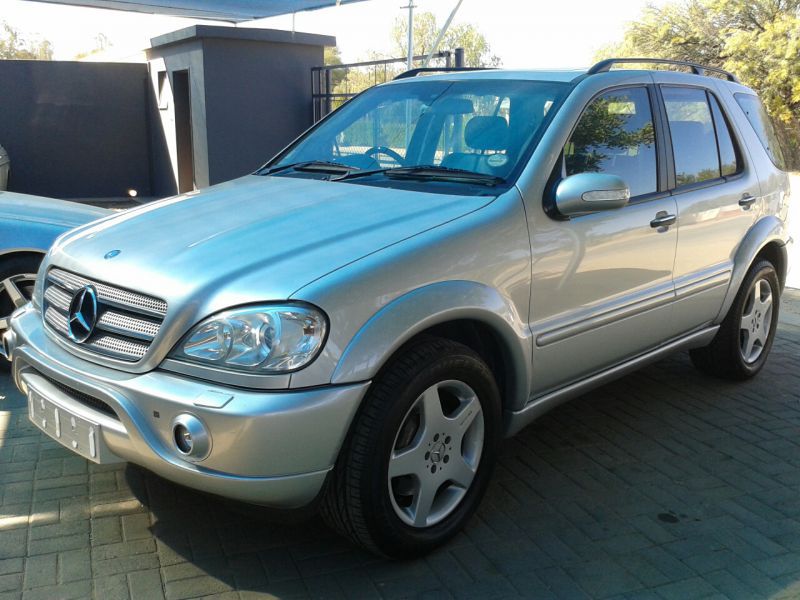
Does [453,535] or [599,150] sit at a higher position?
[599,150]

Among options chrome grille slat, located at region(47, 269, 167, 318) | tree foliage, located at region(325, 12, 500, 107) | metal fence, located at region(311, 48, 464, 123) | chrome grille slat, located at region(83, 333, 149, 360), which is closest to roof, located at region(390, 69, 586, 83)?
chrome grille slat, located at region(47, 269, 167, 318)

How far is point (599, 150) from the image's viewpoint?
12.5ft

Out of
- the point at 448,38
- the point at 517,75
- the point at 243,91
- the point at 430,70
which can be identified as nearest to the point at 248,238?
the point at 517,75

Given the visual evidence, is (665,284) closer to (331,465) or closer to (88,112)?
(331,465)

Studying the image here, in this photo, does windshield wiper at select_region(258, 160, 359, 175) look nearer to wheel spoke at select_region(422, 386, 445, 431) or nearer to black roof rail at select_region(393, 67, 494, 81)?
black roof rail at select_region(393, 67, 494, 81)

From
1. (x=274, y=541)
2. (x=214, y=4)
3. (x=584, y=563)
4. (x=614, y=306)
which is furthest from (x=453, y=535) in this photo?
(x=214, y=4)

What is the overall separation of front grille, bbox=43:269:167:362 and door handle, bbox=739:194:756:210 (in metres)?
3.32

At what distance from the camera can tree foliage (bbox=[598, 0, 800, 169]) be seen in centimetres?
2448

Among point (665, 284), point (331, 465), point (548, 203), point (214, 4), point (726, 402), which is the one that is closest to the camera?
point (331, 465)

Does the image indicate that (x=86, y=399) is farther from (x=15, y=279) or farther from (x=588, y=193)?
(x=15, y=279)

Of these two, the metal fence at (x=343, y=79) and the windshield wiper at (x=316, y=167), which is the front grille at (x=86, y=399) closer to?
the windshield wiper at (x=316, y=167)

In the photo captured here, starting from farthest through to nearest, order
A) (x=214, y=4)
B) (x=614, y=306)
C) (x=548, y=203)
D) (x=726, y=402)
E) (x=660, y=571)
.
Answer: (x=214, y=4), (x=726, y=402), (x=614, y=306), (x=548, y=203), (x=660, y=571)

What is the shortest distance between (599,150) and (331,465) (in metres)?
2.00

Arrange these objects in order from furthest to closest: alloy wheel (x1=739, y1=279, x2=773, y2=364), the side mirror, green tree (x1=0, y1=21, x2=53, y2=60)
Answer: green tree (x1=0, y1=21, x2=53, y2=60) → alloy wheel (x1=739, y1=279, x2=773, y2=364) → the side mirror
